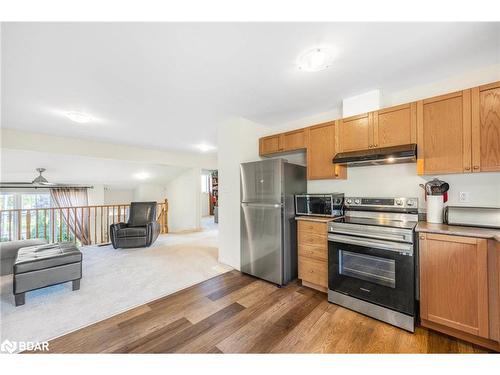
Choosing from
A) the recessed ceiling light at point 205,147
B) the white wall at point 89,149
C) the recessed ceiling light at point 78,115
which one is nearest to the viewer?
the recessed ceiling light at point 78,115

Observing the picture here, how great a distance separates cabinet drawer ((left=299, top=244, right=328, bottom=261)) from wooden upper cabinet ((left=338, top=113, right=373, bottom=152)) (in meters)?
1.25

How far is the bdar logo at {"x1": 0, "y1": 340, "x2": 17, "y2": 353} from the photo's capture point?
1.55 metres

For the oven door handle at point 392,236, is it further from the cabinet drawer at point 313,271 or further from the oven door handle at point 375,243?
the cabinet drawer at point 313,271

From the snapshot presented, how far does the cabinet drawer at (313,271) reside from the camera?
7.89ft

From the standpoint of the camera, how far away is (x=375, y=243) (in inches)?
75.4

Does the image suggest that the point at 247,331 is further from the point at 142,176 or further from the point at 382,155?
the point at 142,176

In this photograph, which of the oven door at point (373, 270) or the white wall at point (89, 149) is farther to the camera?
the white wall at point (89, 149)

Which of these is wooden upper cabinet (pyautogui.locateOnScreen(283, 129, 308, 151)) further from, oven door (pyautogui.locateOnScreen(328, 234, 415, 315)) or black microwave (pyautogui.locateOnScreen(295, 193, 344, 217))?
oven door (pyautogui.locateOnScreen(328, 234, 415, 315))

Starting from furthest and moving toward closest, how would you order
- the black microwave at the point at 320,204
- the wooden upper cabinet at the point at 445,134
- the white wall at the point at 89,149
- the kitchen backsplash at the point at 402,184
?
the white wall at the point at 89,149
the black microwave at the point at 320,204
the kitchen backsplash at the point at 402,184
the wooden upper cabinet at the point at 445,134

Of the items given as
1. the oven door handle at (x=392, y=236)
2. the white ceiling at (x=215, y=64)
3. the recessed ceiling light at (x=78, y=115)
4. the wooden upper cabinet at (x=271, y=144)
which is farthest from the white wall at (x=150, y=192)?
the oven door handle at (x=392, y=236)

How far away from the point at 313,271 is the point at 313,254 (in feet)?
0.69

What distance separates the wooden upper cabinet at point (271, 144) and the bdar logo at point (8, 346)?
3.34 meters
